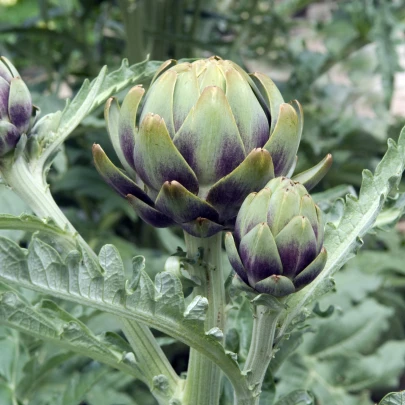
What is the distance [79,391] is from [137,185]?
0.25 meters

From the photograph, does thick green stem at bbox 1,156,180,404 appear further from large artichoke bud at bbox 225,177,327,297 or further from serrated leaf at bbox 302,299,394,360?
serrated leaf at bbox 302,299,394,360

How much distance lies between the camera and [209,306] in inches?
15.9

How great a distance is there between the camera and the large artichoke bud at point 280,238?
332 mm

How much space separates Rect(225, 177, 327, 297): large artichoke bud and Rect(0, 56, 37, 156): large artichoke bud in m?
0.16

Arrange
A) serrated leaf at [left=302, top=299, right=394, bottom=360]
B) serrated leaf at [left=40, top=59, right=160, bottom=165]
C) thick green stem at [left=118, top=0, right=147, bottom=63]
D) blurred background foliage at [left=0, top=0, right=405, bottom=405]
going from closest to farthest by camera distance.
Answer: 1. serrated leaf at [left=40, top=59, right=160, bottom=165]
2. blurred background foliage at [left=0, top=0, right=405, bottom=405]
3. serrated leaf at [left=302, top=299, right=394, bottom=360]
4. thick green stem at [left=118, top=0, right=147, bottom=63]

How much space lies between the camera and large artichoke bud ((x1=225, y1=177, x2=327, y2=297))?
33cm

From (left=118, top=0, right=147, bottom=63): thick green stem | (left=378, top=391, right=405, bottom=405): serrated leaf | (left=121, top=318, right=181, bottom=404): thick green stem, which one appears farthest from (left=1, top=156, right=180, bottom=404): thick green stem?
(left=118, top=0, right=147, bottom=63): thick green stem

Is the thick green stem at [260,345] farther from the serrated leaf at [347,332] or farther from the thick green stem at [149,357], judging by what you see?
the serrated leaf at [347,332]

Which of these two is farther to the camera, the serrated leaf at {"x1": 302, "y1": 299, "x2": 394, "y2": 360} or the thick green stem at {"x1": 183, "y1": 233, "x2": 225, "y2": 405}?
the serrated leaf at {"x1": 302, "y1": 299, "x2": 394, "y2": 360}

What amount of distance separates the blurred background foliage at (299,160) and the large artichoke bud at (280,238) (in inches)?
10.9

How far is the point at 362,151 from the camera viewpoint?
4.53 feet

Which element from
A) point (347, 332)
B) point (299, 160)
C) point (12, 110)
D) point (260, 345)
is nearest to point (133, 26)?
point (299, 160)

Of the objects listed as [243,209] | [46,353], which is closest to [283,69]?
[46,353]

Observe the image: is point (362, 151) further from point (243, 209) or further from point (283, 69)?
point (243, 209)
